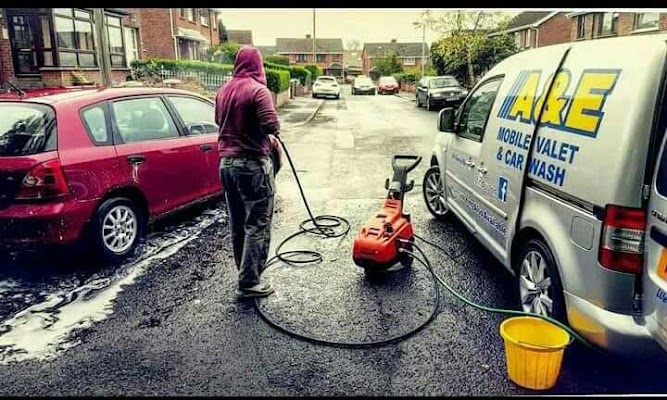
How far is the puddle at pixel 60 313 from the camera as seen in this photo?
3277mm

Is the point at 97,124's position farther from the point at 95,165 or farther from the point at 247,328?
the point at 247,328

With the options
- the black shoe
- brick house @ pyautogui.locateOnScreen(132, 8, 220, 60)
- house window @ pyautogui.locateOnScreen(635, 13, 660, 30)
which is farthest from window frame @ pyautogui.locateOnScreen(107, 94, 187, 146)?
brick house @ pyautogui.locateOnScreen(132, 8, 220, 60)

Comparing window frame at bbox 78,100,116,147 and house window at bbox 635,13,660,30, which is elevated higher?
house window at bbox 635,13,660,30

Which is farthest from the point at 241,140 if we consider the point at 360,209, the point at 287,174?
the point at 287,174

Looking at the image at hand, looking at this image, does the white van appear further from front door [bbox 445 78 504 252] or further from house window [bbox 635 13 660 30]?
house window [bbox 635 13 660 30]

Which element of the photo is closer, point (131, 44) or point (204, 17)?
point (131, 44)

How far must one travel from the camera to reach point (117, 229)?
181 inches

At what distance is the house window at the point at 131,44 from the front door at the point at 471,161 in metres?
21.2

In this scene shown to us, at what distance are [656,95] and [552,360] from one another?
1.40 metres

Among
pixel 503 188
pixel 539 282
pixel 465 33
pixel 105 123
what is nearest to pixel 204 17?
pixel 465 33

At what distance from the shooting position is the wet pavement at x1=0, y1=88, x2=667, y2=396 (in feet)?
9.39

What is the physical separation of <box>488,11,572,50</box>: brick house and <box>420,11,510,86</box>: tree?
2.63 ft

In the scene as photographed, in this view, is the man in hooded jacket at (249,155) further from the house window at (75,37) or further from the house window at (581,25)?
the house window at (581,25)

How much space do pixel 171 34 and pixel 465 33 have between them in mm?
16382
